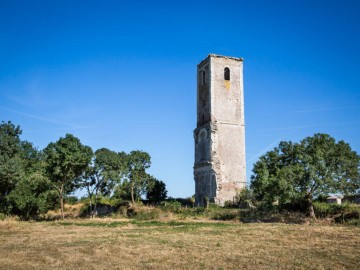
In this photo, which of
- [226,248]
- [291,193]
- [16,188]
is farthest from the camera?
[16,188]

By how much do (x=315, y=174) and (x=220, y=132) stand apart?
1592 centimetres

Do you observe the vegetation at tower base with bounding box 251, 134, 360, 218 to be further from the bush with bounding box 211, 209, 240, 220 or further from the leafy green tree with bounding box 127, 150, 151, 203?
the leafy green tree with bounding box 127, 150, 151, 203

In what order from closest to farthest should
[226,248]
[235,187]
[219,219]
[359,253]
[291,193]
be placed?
[359,253], [226,248], [291,193], [219,219], [235,187]

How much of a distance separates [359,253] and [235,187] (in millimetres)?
25951

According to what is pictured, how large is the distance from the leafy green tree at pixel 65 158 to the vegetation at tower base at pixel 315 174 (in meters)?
13.6

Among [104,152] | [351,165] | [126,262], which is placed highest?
[104,152]

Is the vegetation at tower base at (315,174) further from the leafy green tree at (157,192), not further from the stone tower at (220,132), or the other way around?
the leafy green tree at (157,192)

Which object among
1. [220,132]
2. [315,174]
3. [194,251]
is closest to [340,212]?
[315,174]

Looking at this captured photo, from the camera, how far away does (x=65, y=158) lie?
28234mm

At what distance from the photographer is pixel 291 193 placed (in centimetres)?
2225

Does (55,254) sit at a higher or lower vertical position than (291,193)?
lower

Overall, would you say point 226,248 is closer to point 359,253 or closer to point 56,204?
point 359,253

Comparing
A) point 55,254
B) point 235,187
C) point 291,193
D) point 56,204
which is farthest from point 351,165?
point 56,204

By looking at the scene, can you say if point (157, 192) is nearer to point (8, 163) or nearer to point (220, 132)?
point (220, 132)
